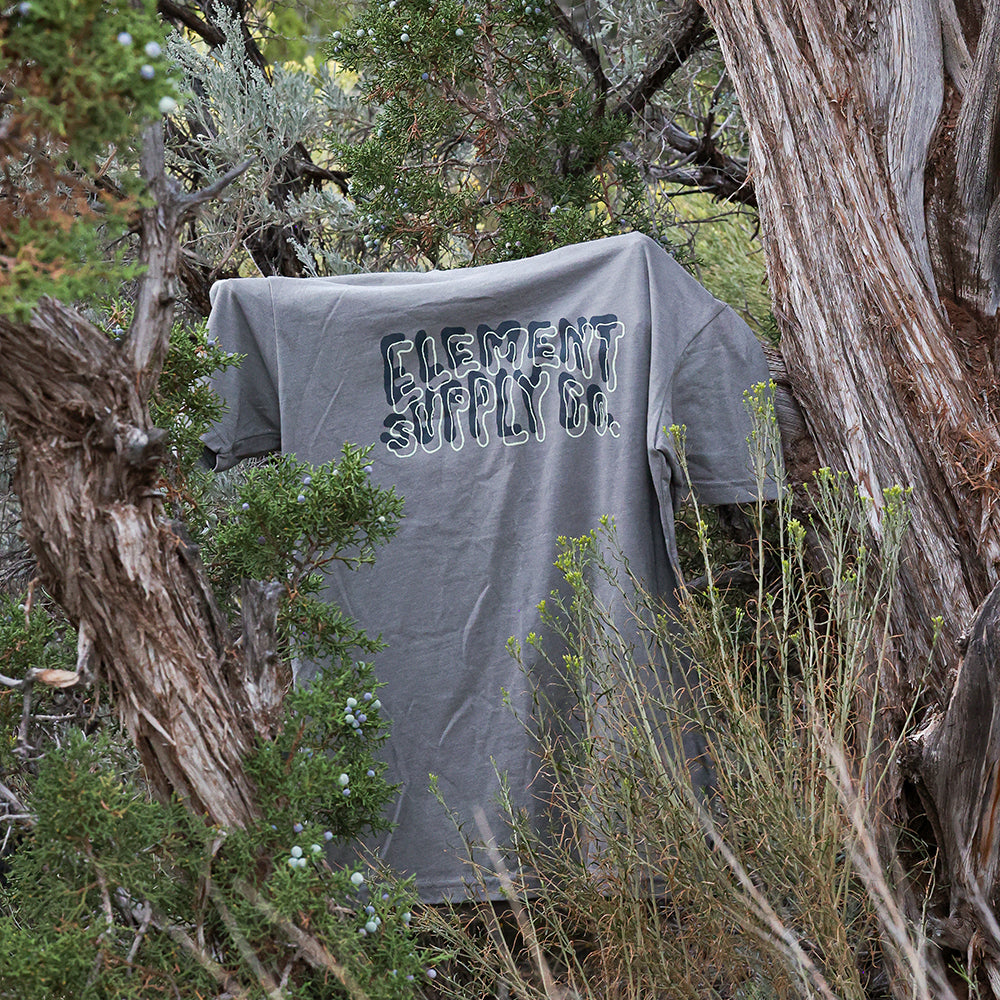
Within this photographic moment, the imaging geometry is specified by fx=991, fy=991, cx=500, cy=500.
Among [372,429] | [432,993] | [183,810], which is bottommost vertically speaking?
[432,993]

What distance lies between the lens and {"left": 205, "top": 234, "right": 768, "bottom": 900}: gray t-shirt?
2357mm

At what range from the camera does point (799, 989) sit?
158 centimetres

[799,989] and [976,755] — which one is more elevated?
[976,755]

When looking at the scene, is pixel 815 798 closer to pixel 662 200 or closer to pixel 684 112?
pixel 662 200

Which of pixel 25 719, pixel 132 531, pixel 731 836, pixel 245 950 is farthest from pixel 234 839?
pixel 731 836

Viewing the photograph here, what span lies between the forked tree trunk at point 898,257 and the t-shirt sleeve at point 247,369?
4.66ft

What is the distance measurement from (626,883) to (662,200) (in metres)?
2.91

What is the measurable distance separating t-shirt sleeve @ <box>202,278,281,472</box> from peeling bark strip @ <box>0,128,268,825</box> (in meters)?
0.75

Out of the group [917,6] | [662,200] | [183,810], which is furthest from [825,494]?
[662,200]

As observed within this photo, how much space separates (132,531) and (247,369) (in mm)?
924

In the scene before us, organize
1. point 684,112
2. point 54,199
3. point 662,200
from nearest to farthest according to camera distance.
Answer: point 54,199
point 662,200
point 684,112

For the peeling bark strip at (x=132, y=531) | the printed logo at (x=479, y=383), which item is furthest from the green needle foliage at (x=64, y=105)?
the printed logo at (x=479, y=383)

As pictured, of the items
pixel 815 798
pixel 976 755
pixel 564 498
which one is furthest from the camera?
pixel 564 498

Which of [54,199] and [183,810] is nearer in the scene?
[54,199]
